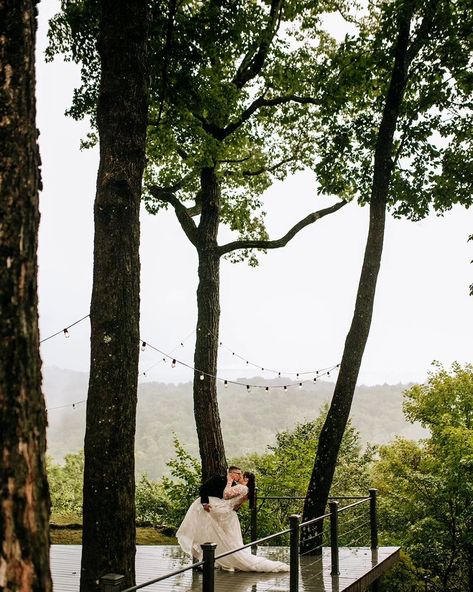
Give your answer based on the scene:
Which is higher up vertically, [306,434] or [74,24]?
[74,24]

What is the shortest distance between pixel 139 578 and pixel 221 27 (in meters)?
8.40

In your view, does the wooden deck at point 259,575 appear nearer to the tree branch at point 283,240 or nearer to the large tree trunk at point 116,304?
the large tree trunk at point 116,304

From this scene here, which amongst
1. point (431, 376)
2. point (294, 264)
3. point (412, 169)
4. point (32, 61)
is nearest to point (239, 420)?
point (294, 264)

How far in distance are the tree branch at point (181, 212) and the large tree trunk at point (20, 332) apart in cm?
945

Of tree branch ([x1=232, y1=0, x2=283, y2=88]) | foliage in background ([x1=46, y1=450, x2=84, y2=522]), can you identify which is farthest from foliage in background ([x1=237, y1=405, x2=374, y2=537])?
foliage in background ([x1=46, y1=450, x2=84, y2=522])

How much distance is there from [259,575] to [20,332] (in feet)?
20.7

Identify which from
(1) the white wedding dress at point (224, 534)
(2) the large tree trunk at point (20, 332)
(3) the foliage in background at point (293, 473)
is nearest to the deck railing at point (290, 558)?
(1) the white wedding dress at point (224, 534)

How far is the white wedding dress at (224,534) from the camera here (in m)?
7.49

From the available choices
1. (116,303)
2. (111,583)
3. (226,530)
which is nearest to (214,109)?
(116,303)

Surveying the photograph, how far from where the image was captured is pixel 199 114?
400 inches

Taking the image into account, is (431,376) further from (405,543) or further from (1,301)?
(1,301)

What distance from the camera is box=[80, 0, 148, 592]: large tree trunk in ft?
16.8

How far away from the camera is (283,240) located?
1216 centimetres

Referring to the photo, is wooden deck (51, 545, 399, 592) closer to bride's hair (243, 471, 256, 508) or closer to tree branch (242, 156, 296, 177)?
bride's hair (243, 471, 256, 508)
